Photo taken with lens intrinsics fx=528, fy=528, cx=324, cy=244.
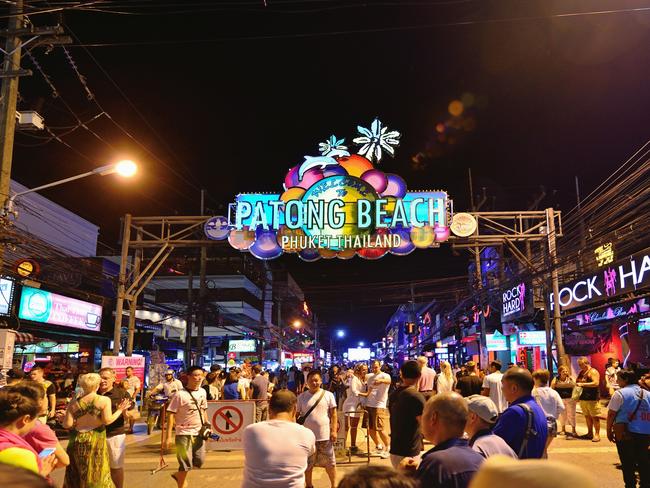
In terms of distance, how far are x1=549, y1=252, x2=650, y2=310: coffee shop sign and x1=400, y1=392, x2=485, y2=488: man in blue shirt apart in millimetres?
14757

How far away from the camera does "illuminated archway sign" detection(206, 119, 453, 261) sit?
57.3 feet

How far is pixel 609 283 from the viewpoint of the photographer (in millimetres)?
18219

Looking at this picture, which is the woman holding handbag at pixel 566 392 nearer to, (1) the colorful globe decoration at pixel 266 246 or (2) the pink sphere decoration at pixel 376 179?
(2) the pink sphere decoration at pixel 376 179

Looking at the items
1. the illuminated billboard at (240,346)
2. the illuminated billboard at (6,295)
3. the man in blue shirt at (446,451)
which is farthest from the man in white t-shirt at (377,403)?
the illuminated billboard at (240,346)

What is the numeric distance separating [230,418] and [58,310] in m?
15.1

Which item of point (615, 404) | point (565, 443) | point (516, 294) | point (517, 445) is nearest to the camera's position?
point (517, 445)

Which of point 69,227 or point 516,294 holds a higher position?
point 69,227

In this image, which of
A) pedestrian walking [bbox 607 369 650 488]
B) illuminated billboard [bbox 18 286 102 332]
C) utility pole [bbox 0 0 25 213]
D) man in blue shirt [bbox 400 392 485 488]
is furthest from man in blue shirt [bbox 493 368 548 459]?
illuminated billboard [bbox 18 286 102 332]

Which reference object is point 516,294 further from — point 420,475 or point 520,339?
point 420,475

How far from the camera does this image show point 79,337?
25.4 meters

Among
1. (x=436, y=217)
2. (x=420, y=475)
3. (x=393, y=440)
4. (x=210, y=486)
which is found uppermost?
(x=436, y=217)

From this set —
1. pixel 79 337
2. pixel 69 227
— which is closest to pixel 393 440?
pixel 79 337

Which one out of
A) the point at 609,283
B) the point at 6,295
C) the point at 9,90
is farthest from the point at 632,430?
the point at 6,295

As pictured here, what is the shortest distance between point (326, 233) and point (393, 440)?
1125 centimetres
